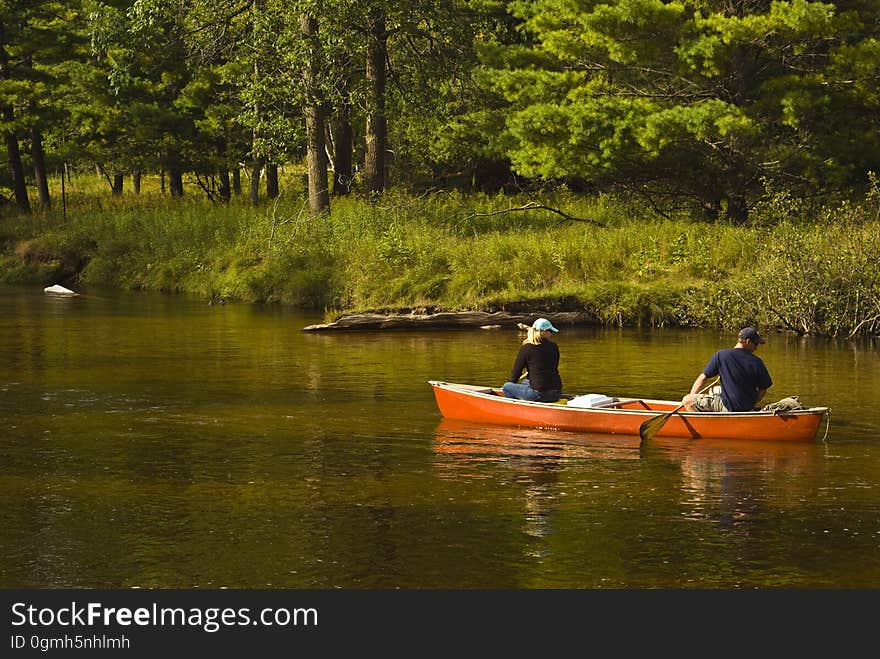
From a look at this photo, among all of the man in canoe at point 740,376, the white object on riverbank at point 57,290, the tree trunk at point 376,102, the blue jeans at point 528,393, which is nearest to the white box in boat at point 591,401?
the blue jeans at point 528,393

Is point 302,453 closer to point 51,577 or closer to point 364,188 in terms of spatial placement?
point 51,577

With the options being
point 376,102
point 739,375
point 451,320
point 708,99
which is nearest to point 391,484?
point 739,375

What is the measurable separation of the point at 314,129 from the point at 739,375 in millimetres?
21417

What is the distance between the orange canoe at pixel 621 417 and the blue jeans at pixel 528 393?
0.19 meters

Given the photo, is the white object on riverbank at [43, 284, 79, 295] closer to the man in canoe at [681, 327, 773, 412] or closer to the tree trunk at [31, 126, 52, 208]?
A: the tree trunk at [31, 126, 52, 208]

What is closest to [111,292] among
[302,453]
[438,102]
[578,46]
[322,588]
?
[438,102]

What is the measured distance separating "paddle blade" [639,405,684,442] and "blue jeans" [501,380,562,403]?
140cm

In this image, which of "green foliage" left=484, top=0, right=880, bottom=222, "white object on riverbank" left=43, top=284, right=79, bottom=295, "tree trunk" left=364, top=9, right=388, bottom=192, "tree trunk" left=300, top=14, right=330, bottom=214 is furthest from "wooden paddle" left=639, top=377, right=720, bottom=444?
"white object on riverbank" left=43, top=284, right=79, bottom=295

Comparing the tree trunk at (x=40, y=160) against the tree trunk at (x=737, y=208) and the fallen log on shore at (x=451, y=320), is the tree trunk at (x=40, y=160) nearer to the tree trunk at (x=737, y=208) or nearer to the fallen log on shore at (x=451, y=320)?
the fallen log on shore at (x=451, y=320)

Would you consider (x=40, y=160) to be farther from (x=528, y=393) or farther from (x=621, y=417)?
(x=621, y=417)

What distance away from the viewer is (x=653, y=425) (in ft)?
52.6

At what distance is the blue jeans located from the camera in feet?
56.1

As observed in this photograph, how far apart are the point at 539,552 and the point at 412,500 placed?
2.09 m

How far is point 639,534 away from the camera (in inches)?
456
